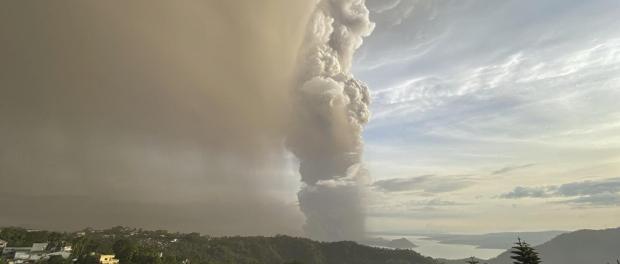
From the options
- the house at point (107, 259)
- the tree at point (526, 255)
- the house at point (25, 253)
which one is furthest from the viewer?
the house at point (107, 259)

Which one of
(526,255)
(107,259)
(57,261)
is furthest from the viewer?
(107,259)

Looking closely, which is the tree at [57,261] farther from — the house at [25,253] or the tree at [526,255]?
the tree at [526,255]

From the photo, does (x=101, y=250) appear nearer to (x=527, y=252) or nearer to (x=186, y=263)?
(x=186, y=263)

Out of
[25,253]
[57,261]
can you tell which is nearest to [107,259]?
[57,261]

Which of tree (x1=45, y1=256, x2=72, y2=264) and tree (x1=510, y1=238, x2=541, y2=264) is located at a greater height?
tree (x1=510, y1=238, x2=541, y2=264)

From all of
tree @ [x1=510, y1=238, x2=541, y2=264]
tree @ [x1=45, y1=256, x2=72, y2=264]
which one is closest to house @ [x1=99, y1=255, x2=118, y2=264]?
tree @ [x1=45, y1=256, x2=72, y2=264]

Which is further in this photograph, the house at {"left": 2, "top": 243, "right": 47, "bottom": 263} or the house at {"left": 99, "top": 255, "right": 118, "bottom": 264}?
the house at {"left": 99, "top": 255, "right": 118, "bottom": 264}

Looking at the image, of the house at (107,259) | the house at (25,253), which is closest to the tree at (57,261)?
the house at (25,253)

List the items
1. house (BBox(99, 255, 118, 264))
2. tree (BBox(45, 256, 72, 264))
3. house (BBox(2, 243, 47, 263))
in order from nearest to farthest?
1. tree (BBox(45, 256, 72, 264))
2. house (BBox(2, 243, 47, 263))
3. house (BBox(99, 255, 118, 264))

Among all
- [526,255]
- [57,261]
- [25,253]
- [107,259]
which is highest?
[526,255]

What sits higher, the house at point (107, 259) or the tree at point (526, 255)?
the tree at point (526, 255)

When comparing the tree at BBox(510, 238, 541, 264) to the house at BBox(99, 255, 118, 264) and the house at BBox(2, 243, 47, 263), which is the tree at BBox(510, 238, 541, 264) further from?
the house at BBox(2, 243, 47, 263)

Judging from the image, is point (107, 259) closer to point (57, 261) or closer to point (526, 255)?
point (57, 261)
